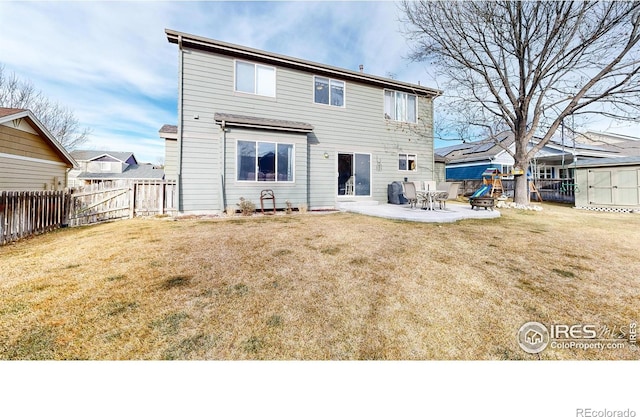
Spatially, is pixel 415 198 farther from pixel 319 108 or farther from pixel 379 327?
pixel 379 327

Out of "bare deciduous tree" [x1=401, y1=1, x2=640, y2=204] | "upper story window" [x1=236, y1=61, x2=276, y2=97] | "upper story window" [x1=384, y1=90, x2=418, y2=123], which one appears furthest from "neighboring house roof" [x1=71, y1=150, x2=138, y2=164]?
"bare deciduous tree" [x1=401, y1=1, x2=640, y2=204]

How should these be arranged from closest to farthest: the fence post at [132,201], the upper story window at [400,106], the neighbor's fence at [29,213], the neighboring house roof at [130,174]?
the neighbor's fence at [29,213] < the fence post at [132,201] < the upper story window at [400,106] < the neighboring house roof at [130,174]

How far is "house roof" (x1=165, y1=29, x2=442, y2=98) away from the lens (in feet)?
27.6

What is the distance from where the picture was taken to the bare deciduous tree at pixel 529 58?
1018 cm

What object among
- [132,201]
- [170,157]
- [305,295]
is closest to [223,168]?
[170,157]

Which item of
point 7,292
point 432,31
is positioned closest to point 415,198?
point 432,31

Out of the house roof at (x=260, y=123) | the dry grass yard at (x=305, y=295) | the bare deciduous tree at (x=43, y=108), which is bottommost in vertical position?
the dry grass yard at (x=305, y=295)

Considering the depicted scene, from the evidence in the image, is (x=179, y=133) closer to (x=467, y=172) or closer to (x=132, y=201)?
(x=132, y=201)

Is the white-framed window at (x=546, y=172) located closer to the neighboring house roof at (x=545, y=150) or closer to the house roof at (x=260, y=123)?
the neighboring house roof at (x=545, y=150)

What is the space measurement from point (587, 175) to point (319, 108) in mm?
13916

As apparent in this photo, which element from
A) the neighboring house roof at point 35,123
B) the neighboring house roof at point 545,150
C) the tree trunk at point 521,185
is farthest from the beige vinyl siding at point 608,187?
the neighboring house roof at point 35,123

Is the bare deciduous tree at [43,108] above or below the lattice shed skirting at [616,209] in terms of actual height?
above

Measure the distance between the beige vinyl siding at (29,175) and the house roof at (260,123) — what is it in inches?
295

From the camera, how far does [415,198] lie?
9.28m
